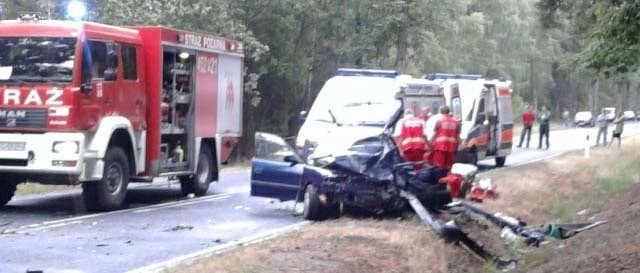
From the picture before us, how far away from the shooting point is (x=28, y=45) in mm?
15875

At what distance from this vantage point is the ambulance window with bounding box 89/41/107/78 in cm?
1605

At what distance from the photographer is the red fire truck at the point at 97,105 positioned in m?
15.5

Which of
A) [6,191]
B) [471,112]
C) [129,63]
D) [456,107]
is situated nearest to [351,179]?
[129,63]

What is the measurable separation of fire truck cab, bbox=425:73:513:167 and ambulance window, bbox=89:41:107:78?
1031 centimetres

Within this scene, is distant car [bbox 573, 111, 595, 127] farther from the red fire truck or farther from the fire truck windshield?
the fire truck windshield

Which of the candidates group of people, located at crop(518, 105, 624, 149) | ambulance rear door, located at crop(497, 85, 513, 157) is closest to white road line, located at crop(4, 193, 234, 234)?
ambulance rear door, located at crop(497, 85, 513, 157)

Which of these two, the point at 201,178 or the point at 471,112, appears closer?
the point at 201,178

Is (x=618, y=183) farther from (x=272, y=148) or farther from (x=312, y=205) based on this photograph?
(x=312, y=205)

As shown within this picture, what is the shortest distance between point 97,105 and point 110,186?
1326 mm

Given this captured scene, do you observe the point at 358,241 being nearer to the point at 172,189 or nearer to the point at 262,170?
the point at 262,170

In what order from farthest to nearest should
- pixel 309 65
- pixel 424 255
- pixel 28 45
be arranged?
pixel 309 65
pixel 28 45
pixel 424 255

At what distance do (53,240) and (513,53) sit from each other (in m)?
58.7

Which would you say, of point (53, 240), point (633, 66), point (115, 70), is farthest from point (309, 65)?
point (53, 240)

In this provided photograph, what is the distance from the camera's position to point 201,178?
19.9 m
